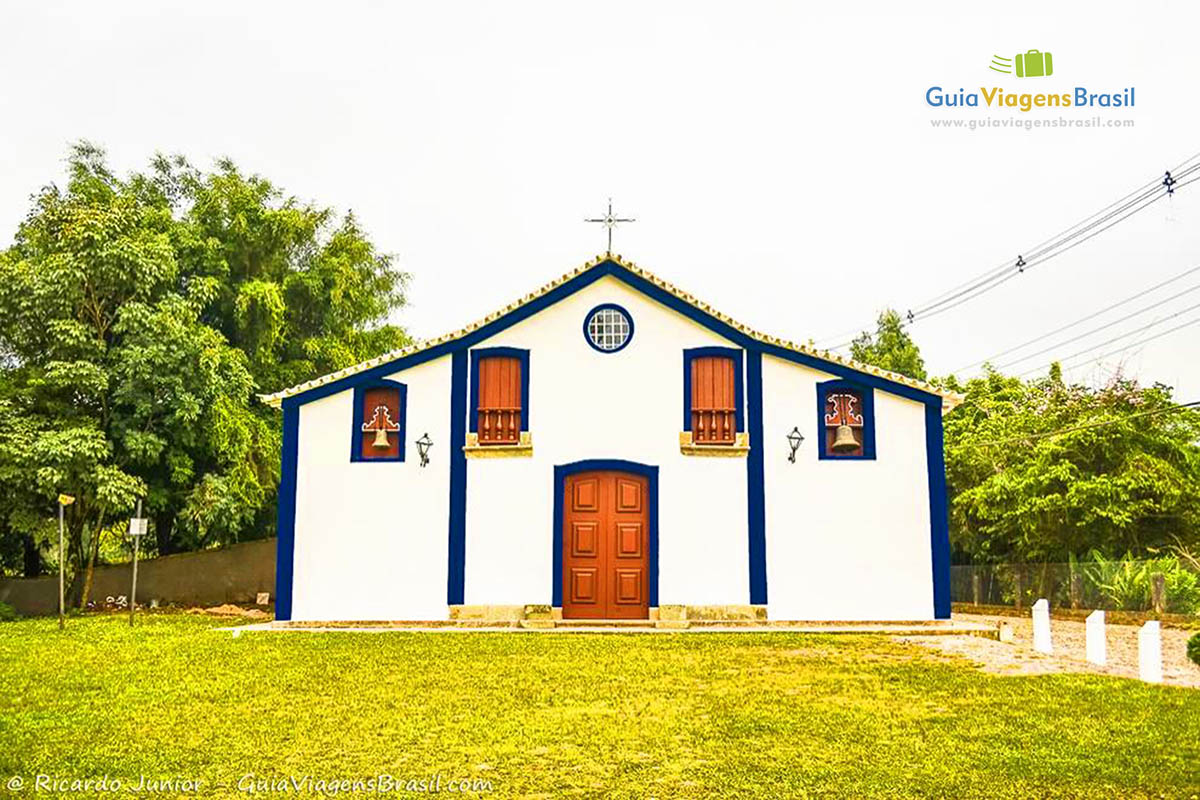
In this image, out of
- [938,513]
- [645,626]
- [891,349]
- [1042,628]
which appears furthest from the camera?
[891,349]

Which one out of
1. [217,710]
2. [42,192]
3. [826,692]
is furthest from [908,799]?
[42,192]

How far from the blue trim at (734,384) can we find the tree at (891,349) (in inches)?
659

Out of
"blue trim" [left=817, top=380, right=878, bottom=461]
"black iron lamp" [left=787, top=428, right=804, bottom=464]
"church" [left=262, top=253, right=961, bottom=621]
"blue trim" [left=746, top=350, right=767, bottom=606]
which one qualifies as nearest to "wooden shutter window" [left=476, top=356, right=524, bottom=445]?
"church" [left=262, top=253, right=961, bottom=621]

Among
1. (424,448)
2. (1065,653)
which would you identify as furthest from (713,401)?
(1065,653)

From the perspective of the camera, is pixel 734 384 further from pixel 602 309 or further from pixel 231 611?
pixel 231 611

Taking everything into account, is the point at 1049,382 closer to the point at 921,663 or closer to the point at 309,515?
the point at 921,663

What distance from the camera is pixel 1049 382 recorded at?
22.0 metres

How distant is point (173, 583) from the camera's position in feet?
67.1

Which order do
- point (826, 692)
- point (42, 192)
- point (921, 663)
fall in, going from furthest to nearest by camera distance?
point (42, 192)
point (921, 663)
point (826, 692)

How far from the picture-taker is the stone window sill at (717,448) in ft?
50.1

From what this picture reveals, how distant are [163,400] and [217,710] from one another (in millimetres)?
13239

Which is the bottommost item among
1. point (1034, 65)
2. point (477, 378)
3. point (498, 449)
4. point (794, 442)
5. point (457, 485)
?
point (457, 485)

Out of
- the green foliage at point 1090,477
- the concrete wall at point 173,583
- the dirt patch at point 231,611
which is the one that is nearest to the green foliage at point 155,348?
the concrete wall at point 173,583

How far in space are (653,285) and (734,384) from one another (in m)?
1.99
